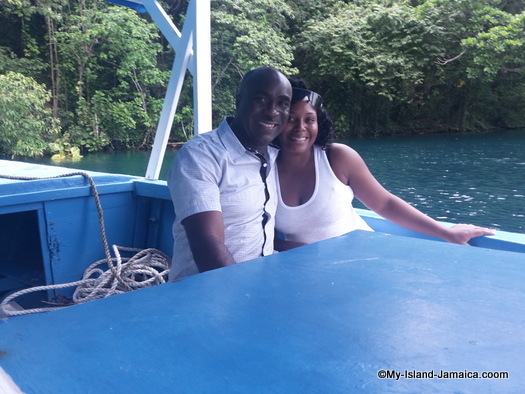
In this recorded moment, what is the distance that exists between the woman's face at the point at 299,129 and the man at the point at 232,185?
0.08 m

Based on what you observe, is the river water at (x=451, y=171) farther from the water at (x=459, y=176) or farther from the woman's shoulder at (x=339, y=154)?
the woman's shoulder at (x=339, y=154)

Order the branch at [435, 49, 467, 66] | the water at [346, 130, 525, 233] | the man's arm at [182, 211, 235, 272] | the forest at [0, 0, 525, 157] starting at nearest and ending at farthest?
the man's arm at [182, 211, 235, 272] < the water at [346, 130, 525, 233] < the forest at [0, 0, 525, 157] < the branch at [435, 49, 467, 66]

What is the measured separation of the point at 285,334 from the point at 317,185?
983mm

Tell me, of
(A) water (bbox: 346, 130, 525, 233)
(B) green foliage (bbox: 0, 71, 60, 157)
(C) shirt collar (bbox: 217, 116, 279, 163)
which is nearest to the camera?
(C) shirt collar (bbox: 217, 116, 279, 163)

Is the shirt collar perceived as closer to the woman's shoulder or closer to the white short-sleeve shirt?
the white short-sleeve shirt

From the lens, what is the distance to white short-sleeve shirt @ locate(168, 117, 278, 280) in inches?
48.2

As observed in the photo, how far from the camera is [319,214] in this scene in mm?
1515

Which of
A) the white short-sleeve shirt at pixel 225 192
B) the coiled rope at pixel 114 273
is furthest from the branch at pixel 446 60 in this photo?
the white short-sleeve shirt at pixel 225 192

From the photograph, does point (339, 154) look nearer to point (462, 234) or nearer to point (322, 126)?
point (322, 126)

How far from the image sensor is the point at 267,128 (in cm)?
140

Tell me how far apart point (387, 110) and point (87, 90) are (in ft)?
30.0

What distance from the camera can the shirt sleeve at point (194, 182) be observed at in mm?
1191

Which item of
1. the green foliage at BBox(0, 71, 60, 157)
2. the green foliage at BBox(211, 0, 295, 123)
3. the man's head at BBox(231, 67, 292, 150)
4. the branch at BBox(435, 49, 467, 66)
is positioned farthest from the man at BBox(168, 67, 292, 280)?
the branch at BBox(435, 49, 467, 66)

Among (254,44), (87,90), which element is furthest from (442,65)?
(87,90)
